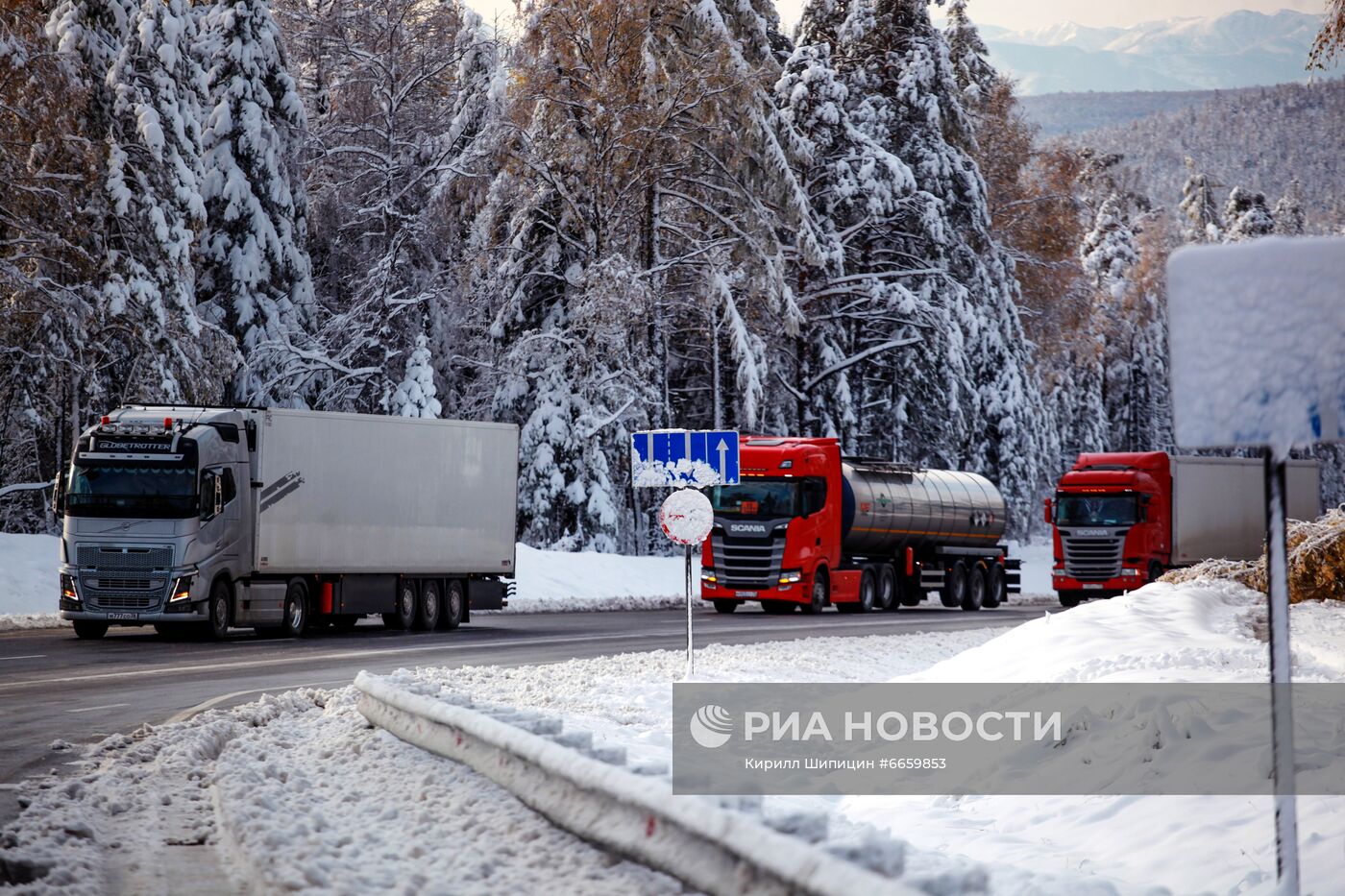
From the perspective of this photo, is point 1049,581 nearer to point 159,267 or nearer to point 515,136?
point 515,136

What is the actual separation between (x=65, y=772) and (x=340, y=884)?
4944 mm

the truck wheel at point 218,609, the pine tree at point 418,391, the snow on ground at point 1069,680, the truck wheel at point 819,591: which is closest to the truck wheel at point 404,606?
the truck wheel at point 218,609

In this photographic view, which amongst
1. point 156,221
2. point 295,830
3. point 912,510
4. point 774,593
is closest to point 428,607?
point 774,593

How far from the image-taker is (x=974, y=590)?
4384cm

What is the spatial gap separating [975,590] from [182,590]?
982 inches

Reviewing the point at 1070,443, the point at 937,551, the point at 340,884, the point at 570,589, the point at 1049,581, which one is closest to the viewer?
the point at 340,884

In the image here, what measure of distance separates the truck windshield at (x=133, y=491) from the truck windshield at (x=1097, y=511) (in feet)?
82.4

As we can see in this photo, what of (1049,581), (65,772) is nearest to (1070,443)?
(1049,581)

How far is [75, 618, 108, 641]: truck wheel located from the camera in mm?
25355

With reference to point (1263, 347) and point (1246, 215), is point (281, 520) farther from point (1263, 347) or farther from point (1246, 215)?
point (1246, 215)

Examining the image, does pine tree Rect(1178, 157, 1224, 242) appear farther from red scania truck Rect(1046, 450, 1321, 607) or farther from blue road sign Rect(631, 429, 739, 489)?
blue road sign Rect(631, 429, 739, 489)

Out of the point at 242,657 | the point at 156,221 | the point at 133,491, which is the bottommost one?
the point at 242,657

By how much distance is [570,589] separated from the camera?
126 feet

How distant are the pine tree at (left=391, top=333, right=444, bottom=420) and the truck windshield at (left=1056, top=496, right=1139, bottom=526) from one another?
1648cm
